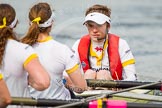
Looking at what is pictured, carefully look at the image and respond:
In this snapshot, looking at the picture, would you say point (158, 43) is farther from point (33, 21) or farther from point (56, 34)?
point (33, 21)

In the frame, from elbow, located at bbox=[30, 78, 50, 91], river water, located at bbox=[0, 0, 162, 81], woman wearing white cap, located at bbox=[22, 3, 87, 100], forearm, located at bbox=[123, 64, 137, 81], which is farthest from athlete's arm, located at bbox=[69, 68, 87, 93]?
river water, located at bbox=[0, 0, 162, 81]

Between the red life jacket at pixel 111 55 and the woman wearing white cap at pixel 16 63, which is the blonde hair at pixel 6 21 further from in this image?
the red life jacket at pixel 111 55

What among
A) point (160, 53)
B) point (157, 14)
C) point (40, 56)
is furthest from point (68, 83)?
point (157, 14)

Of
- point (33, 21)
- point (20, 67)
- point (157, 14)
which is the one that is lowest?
point (20, 67)

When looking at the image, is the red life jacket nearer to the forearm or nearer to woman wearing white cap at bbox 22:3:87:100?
the forearm

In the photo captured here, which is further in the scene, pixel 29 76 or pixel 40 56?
pixel 40 56

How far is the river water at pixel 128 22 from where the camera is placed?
6457 mm

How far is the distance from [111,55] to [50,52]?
3.03ft

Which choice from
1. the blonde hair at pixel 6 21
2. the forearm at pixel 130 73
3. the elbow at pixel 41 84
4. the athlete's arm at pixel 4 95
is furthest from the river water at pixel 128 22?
the athlete's arm at pixel 4 95

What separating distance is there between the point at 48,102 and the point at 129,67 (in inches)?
46.7

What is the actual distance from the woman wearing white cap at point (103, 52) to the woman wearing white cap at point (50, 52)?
2.31 feet

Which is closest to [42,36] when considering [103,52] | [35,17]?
[35,17]

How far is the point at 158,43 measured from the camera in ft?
22.2

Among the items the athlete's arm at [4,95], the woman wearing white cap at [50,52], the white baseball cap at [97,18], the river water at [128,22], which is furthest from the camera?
Result: the river water at [128,22]
